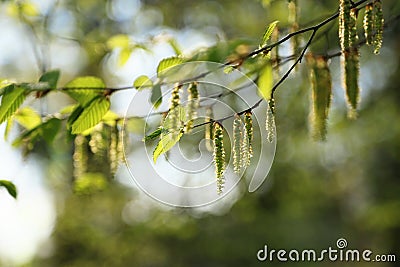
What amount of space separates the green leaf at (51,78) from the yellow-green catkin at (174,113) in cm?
27

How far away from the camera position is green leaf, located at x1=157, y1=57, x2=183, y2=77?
3.04 feet

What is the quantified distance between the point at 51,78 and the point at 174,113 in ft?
1.04

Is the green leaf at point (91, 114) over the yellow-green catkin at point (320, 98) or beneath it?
beneath

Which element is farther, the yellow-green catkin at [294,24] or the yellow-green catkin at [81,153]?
the yellow-green catkin at [81,153]

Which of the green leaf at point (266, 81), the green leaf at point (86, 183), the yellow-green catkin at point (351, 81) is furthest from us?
the green leaf at point (86, 183)

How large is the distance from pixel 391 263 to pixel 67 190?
2.39 metres

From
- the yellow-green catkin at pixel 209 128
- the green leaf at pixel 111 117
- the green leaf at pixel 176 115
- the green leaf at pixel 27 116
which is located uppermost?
the green leaf at pixel 27 116

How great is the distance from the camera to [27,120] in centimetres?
131

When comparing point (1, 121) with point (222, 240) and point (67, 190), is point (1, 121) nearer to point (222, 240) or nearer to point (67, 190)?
point (67, 190)

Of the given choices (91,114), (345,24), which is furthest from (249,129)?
(91,114)

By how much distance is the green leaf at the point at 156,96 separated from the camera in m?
0.94

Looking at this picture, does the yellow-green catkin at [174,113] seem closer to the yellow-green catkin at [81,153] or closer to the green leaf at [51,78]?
the green leaf at [51,78]

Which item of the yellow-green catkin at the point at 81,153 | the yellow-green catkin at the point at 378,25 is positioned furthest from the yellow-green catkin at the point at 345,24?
the yellow-green catkin at the point at 81,153

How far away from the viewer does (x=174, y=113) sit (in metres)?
0.83
